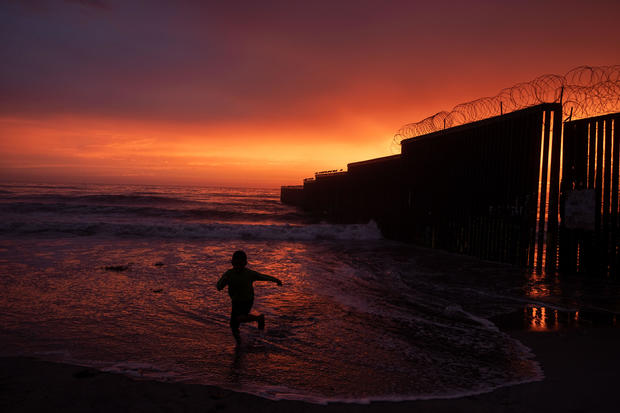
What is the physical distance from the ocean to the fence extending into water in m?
0.72

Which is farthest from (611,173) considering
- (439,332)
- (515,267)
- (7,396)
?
(7,396)

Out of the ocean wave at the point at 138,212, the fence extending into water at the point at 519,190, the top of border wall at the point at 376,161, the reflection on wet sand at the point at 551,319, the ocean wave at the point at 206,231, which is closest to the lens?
the reflection on wet sand at the point at 551,319

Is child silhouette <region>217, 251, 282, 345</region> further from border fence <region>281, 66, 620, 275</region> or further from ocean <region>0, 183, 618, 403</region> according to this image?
border fence <region>281, 66, 620, 275</region>

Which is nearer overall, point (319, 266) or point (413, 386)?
point (413, 386)

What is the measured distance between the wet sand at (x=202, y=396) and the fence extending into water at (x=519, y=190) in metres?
5.31

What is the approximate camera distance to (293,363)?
4.09 metres

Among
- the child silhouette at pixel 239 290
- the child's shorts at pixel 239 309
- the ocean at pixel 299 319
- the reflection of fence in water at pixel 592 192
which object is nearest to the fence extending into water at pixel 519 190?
the reflection of fence in water at pixel 592 192

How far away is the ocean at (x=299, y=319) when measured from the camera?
3787mm

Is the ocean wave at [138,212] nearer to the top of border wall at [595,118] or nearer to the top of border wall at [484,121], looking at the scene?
the top of border wall at [484,121]

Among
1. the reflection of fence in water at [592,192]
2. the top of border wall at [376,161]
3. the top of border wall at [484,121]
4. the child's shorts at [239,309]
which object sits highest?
the top of border wall at [484,121]

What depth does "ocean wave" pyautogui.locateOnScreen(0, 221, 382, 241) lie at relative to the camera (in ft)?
56.7

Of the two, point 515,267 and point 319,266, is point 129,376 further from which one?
point 515,267

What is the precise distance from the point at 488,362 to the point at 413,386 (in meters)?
1.13

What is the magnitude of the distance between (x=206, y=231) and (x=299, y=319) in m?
14.1
